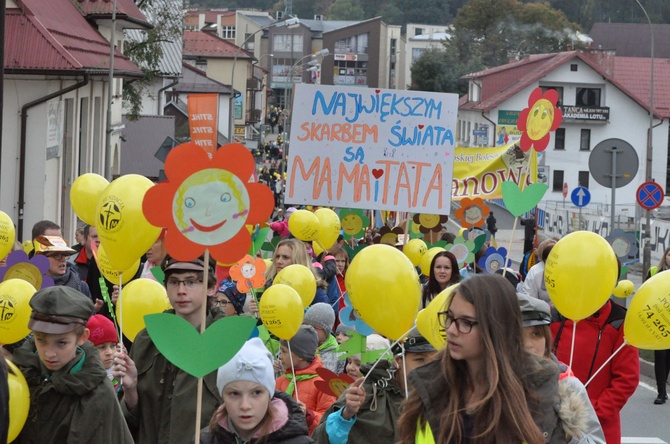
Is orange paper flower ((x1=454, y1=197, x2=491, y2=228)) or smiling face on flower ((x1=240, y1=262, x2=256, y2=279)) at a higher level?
orange paper flower ((x1=454, y1=197, x2=491, y2=228))

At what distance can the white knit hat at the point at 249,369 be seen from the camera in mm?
4795

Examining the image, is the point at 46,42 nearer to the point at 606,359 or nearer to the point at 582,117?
the point at 606,359

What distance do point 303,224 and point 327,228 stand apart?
0.66 m

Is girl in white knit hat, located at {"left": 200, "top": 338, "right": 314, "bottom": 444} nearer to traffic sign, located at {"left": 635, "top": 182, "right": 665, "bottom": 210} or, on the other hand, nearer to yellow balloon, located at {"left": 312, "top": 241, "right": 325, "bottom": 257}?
yellow balloon, located at {"left": 312, "top": 241, "right": 325, "bottom": 257}

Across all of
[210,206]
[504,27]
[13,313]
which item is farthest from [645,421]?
[504,27]

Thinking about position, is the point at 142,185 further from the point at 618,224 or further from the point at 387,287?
the point at 618,224

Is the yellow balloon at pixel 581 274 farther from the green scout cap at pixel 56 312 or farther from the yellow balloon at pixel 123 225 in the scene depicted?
the green scout cap at pixel 56 312

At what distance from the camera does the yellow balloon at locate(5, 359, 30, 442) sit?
16.0 feet

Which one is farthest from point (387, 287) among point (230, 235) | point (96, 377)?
point (96, 377)

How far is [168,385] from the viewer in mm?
5648

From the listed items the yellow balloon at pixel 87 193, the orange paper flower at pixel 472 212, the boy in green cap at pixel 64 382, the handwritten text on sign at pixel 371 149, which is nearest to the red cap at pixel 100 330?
the boy in green cap at pixel 64 382

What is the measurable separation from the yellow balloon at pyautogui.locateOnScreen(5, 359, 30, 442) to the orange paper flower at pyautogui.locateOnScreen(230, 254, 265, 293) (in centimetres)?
355

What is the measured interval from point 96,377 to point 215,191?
84 centimetres

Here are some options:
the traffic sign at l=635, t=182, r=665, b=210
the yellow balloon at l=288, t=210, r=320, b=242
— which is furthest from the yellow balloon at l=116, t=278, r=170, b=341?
the traffic sign at l=635, t=182, r=665, b=210
